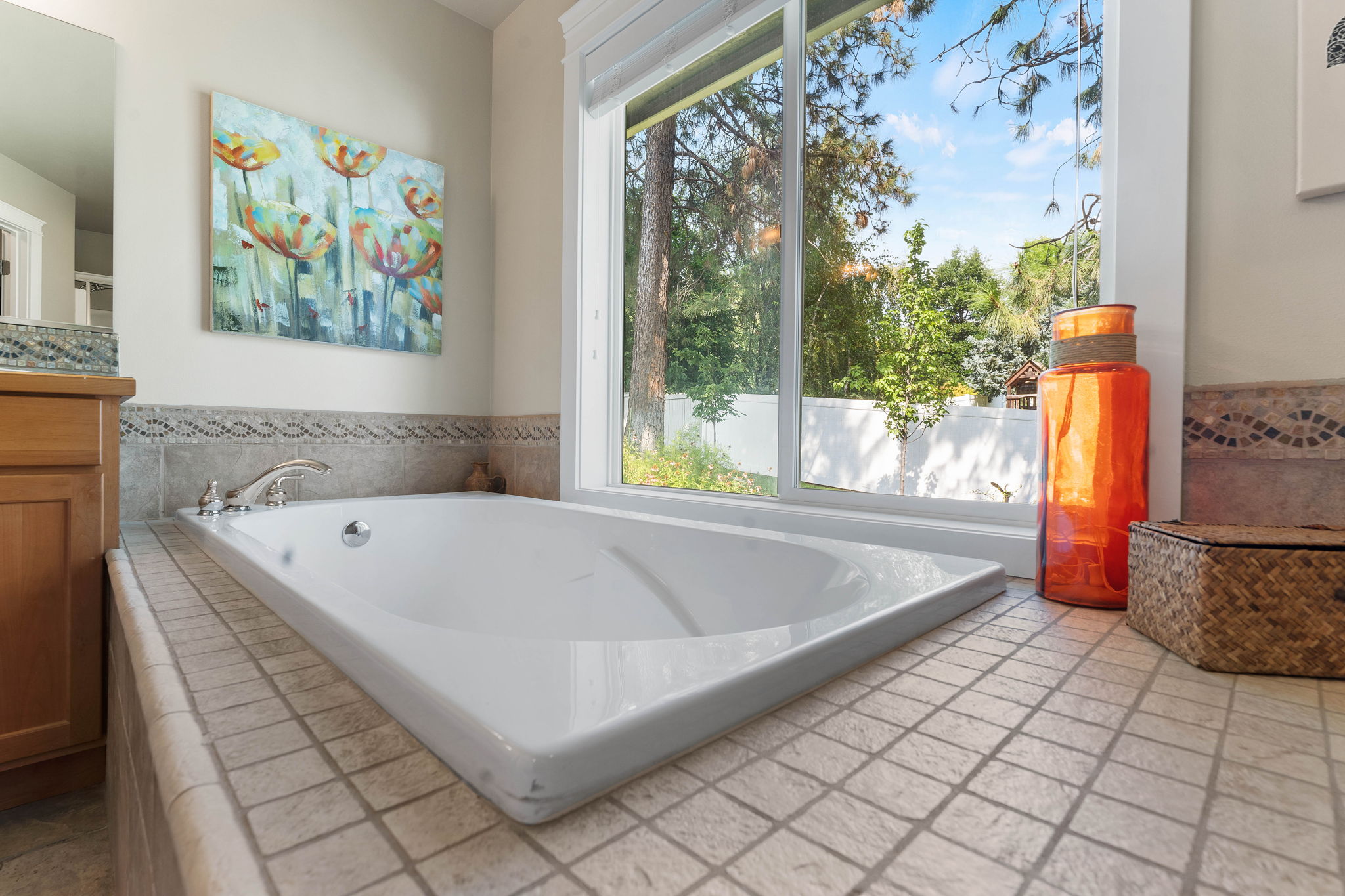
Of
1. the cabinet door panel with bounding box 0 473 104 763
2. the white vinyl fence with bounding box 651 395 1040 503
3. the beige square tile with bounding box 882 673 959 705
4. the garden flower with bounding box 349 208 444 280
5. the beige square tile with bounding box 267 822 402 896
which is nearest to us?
the beige square tile with bounding box 267 822 402 896

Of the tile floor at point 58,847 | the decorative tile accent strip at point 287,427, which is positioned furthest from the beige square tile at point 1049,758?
the decorative tile accent strip at point 287,427

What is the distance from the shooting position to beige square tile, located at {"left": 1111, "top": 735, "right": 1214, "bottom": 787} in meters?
0.51

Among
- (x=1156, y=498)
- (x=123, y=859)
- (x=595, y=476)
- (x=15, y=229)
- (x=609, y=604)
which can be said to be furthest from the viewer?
(x=595, y=476)

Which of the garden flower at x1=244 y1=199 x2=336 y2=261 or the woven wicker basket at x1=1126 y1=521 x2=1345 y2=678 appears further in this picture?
the garden flower at x1=244 y1=199 x2=336 y2=261

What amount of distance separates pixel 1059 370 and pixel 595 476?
62.0 inches

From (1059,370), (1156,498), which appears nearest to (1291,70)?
(1059,370)

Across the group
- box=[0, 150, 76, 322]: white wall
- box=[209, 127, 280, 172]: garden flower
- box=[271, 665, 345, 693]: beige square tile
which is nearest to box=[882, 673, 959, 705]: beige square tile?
box=[271, 665, 345, 693]: beige square tile

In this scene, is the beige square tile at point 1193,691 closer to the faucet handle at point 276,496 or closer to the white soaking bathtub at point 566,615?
the white soaking bathtub at point 566,615

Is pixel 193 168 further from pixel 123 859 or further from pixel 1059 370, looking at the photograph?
pixel 1059 370

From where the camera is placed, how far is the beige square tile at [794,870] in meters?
0.37

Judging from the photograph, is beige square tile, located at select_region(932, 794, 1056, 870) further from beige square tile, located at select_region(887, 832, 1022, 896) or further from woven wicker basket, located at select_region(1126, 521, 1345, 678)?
woven wicker basket, located at select_region(1126, 521, 1345, 678)

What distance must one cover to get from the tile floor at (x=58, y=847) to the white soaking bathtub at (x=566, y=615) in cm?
59

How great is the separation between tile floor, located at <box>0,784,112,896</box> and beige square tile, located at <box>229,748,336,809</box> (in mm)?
1075

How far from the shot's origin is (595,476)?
2318 mm
